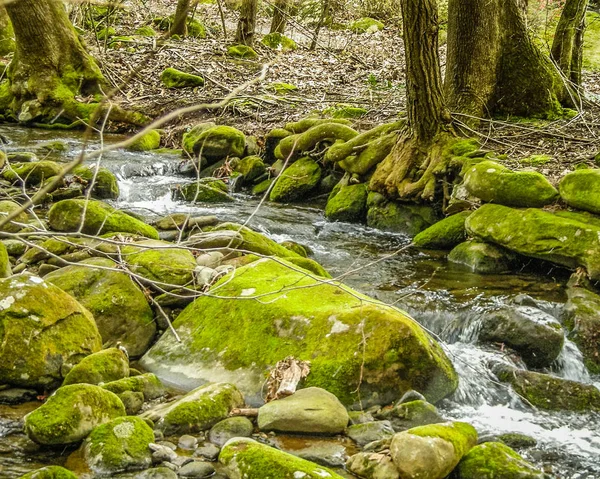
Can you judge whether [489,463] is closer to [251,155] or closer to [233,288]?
[233,288]

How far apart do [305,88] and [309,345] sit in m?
11.5

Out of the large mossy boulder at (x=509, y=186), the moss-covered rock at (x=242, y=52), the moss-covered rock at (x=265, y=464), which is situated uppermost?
the moss-covered rock at (x=242, y=52)

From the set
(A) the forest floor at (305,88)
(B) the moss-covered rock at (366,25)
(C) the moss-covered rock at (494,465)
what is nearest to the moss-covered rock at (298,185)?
(A) the forest floor at (305,88)

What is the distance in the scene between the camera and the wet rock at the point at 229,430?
4055 mm

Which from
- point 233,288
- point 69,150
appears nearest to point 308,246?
point 233,288

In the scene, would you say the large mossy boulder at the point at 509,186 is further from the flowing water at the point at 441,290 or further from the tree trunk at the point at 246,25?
the tree trunk at the point at 246,25

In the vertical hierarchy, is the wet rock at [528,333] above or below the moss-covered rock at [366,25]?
below

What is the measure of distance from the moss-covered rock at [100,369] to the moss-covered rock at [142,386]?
0.33 ft

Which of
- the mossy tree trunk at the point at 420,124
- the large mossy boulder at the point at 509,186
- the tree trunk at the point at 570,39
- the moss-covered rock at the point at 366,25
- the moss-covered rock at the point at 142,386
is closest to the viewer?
the moss-covered rock at the point at 142,386

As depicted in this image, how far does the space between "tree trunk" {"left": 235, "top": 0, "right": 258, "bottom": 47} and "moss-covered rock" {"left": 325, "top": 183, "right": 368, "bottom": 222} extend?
418 inches

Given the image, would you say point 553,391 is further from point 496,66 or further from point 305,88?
point 305,88

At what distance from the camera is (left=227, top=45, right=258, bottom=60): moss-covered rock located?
60.1 ft

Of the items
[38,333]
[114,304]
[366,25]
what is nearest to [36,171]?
[114,304]

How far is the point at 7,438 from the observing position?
3.86 meters
